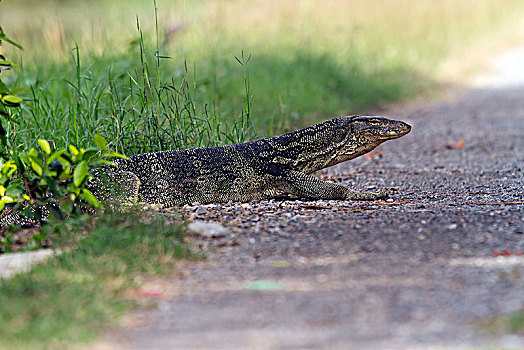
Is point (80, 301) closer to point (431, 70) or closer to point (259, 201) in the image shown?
point (259, 201)

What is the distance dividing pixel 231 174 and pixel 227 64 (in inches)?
196

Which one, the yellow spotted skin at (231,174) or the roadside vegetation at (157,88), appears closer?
the roadside vegetation at (157,88)

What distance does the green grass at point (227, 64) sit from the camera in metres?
6.30

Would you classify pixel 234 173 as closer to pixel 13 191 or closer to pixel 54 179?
pixel 54 179

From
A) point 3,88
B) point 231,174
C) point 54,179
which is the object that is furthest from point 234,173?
point 3,88

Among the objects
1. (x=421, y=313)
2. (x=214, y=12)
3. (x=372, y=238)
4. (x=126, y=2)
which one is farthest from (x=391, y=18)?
(x=421, y=313)

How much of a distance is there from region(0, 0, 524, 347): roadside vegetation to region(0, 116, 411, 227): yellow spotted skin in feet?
1.05

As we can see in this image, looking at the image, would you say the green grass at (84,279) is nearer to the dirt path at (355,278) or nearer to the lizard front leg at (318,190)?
the dirt path at (355,278)

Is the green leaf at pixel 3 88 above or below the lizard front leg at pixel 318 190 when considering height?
above

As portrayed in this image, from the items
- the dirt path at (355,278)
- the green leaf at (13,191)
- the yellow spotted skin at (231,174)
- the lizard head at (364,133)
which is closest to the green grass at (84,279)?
the dirt path at (355,278)

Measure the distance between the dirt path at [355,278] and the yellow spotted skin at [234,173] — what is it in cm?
27

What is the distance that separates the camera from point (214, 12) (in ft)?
45.2

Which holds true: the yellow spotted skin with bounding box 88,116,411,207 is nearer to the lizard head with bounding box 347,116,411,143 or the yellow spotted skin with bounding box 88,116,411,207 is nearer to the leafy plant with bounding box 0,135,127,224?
the lizard head with bounding box 347,116,411,143

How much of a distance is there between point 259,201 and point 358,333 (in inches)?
106
